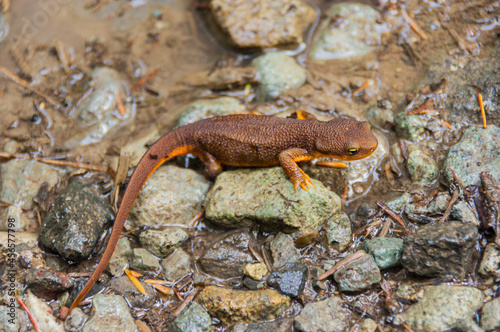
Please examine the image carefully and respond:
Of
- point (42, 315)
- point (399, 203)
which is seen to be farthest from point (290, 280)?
point (42, 315)

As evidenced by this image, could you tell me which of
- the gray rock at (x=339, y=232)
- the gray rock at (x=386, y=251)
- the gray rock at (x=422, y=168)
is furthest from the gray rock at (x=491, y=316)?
the gray rock at (x=422, y=168)

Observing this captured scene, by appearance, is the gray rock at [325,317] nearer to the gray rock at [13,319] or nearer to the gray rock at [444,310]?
the gray rock at [444,310]

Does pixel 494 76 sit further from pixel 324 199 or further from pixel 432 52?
pixel 324 199

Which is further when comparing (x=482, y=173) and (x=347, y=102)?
(x=347, y=102)

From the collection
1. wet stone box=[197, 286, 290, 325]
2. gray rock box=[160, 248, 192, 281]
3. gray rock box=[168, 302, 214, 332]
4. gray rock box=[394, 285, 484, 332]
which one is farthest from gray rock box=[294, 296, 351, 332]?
gray rock box=[160, 248, 192, 281]

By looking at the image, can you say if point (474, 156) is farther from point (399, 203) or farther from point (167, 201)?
point (167, 201)

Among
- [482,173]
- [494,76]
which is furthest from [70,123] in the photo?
[494,76]

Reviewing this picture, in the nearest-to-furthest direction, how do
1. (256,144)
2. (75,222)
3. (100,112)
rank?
(75,222) < (256,144) < (100,112)
